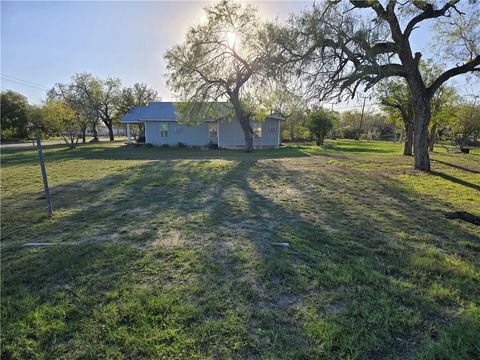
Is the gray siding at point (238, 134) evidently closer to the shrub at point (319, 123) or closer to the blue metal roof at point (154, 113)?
the blue metal roof at point (154, 113)

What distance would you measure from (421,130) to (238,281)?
437 inches

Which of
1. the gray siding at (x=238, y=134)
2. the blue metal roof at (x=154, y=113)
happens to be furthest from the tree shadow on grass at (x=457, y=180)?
the blue metal roof at (x=154, y=113)

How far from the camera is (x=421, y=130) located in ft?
34.2

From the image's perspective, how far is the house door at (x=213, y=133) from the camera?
23.1m

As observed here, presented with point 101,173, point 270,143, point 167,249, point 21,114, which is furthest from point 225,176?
point 21,114

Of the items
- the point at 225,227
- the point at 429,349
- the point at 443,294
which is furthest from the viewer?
the point at 225,227

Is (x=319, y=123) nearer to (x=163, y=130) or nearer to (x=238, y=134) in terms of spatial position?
(x=238, y=134)

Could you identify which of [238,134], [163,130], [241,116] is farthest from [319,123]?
[163,130]

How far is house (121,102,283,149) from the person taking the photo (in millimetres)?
22547

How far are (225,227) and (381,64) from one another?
8.46m

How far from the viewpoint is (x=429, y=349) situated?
1.93m

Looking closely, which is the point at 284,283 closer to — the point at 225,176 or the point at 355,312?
the point at 355,312

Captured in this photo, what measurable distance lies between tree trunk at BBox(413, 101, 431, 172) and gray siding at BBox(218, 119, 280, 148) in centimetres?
1346

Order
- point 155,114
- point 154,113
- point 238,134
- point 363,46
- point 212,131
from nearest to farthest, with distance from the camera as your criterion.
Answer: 1. point 363,46
2. point 238,134
3. point 212,131
4. point 155,114
5. point 154,113
